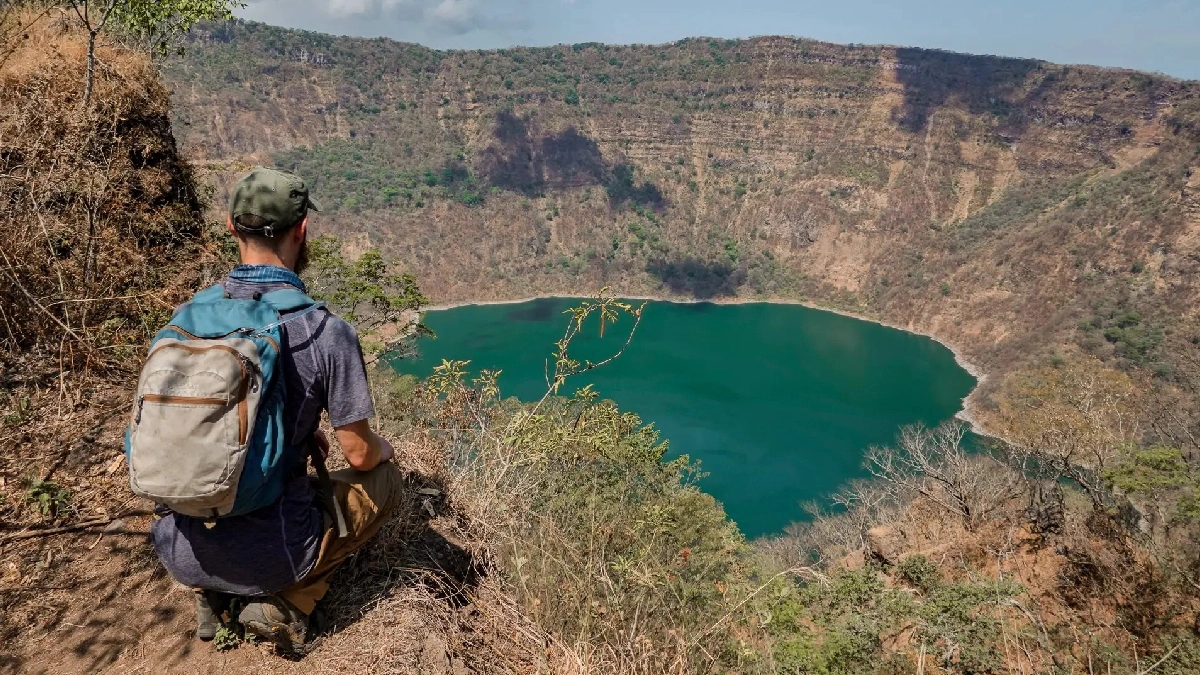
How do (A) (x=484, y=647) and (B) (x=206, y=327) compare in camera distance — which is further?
(A) (x=484, y=647)

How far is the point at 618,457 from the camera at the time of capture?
10.0m

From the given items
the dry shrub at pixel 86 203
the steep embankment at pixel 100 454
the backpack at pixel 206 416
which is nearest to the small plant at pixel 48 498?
the steep embankment at pixel 100 454

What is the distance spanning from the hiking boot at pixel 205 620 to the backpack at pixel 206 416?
0.56 metres

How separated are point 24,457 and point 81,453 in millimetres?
169

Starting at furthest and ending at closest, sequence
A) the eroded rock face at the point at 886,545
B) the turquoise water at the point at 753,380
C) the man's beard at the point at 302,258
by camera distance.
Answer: the turquoise water at the point at 753,380
the eroded rock face at the point at 886,545
the man's beard at the point at 302,258

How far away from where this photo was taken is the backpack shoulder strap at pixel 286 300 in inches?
57.2

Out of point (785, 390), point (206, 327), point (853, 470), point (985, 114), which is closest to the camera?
point (206, 327)

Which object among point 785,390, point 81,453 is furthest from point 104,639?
point 785,390

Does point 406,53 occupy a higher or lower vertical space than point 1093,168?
higher

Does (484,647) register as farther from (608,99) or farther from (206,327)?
(608,99)

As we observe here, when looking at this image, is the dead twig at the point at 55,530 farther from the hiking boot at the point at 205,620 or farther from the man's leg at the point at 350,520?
the man's leg at the point at 350,520

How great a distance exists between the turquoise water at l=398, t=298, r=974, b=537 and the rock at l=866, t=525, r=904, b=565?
35.8ft

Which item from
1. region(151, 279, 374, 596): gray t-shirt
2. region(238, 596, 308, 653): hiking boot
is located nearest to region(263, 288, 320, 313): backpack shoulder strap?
region(151, 279, 374, 596): gray t-shirt

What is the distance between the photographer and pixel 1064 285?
40.9m
